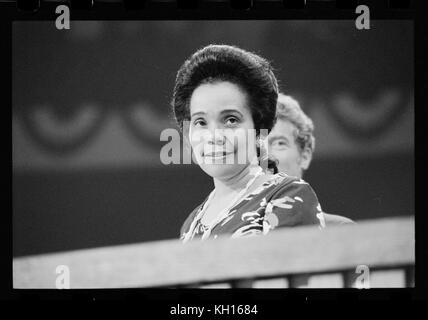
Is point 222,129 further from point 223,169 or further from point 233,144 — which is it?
point 223,169

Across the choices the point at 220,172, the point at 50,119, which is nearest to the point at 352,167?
the point at 220,172

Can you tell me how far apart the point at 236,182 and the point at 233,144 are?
0.19m

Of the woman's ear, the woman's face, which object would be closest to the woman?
the woman's face

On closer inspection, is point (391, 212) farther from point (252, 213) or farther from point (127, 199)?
point (127, 199)

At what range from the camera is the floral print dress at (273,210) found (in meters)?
A: 2.64

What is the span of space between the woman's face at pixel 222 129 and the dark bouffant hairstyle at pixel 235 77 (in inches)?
1.2

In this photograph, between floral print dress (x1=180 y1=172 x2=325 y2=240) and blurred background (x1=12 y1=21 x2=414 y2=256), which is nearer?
floral print dress (x1=180 y1=172 x2=325 y2=240)

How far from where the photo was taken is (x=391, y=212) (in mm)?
2768

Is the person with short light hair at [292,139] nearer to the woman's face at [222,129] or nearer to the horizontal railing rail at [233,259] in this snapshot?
the woman's face at [222,129]

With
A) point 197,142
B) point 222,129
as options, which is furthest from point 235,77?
point 197,142

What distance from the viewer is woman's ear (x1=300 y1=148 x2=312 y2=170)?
2814mm

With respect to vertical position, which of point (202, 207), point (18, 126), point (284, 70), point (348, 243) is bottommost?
point (348, 243)

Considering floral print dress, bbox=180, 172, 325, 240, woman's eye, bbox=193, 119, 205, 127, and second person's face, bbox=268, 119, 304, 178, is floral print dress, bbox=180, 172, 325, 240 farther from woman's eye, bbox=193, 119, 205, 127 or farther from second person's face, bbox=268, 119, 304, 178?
woman's eye, bbox=193, 119, 205, 127
